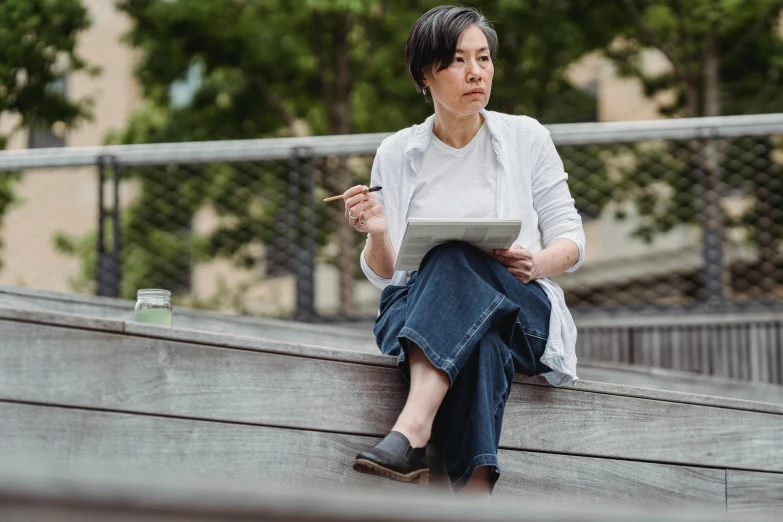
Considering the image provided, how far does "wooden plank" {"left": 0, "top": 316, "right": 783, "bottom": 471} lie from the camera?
228 cm

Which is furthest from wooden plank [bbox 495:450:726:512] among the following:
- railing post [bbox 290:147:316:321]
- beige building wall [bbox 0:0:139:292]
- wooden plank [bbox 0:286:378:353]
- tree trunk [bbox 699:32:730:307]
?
beige building wall [bbox 0:0:139:292]

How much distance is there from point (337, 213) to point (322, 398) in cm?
586

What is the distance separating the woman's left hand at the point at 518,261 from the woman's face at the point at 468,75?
1.34 feet

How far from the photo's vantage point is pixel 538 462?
2.81 m

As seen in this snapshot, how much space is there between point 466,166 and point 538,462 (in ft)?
2.62

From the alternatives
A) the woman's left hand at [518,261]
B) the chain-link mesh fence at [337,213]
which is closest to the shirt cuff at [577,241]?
the woman's left hand at [518,261]

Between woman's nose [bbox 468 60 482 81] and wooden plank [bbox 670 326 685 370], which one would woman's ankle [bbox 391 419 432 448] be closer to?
woman's nose [bbox 468 60 482 81]

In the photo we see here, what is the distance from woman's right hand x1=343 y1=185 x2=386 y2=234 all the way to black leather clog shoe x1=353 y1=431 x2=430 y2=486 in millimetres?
612

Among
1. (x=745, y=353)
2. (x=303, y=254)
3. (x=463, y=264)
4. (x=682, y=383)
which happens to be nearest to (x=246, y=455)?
(x=463, y=264)

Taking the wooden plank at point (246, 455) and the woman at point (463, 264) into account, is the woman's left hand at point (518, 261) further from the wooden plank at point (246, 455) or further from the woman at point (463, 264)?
the wooden plank at point (246, 455)

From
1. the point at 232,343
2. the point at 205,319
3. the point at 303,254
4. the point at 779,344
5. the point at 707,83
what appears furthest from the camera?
the point at 707,83

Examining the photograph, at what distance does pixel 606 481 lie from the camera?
2900mm

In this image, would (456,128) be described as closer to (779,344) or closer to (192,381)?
(192,381)

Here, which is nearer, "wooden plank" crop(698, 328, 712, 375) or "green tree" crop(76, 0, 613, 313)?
"wooden plank" crop(698, 328, 712, 375)
